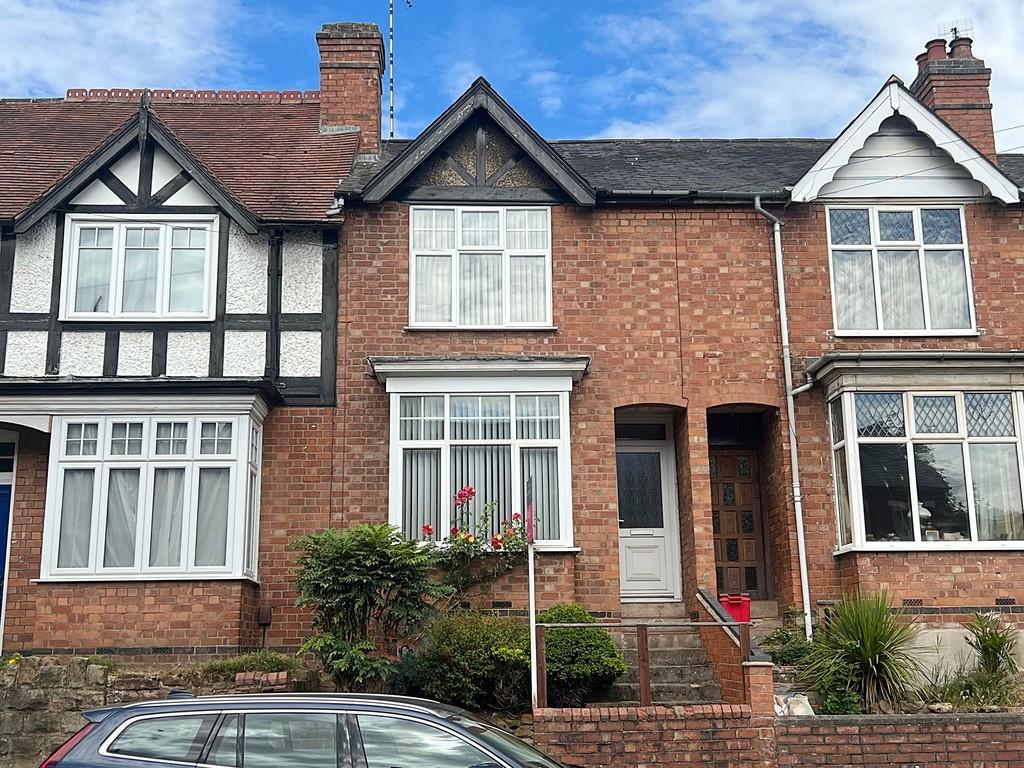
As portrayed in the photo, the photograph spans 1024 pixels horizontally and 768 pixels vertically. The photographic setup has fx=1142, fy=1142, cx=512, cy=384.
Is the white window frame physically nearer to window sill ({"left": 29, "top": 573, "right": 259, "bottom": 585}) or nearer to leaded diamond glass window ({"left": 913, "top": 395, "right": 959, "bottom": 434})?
window sill ({"left": 29, "top": 573, "right": 259, "bottom": 585})

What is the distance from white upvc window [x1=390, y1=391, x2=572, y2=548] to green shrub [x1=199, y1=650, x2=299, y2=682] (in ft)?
9.99

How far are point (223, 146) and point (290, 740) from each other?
1270 cm

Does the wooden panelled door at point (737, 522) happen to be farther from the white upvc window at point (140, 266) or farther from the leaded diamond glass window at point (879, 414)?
the white upvc window at point (140, 266)

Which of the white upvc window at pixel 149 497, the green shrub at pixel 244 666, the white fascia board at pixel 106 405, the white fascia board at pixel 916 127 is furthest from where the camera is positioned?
the white fascia board at pixel 916 127

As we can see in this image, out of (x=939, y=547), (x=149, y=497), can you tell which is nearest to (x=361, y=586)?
(x=149, y=497)

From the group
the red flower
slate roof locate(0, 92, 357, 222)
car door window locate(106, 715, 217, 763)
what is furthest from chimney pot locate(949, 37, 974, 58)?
car door window locate(106, 715, 217, 763)

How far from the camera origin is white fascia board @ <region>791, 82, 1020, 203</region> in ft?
53.4

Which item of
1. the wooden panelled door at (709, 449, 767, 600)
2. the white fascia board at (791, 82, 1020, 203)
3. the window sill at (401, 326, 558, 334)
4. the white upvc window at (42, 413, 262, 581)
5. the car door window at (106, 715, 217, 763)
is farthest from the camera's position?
the wooden panelled door at (709, 449, 767, 600)

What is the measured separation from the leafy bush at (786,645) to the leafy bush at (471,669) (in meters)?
3.50

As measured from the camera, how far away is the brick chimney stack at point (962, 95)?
18406mm

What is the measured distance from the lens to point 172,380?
14672mm

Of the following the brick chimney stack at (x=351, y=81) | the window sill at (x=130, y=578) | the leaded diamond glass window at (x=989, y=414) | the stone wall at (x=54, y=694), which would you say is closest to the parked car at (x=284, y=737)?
the stone wall at (x=54, y=694)

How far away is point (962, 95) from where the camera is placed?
1861cm

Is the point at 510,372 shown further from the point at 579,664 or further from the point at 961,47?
the point at 961,47
